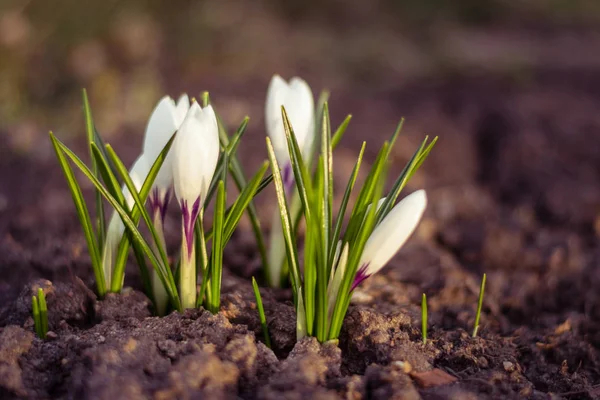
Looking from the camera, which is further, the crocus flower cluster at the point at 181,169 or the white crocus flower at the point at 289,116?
the white crocus flower at the point at 289,116

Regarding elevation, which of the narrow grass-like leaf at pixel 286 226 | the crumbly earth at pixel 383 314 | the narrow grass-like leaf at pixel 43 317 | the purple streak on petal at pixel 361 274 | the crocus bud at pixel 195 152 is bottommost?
the crumbly earth at pixel 383 314

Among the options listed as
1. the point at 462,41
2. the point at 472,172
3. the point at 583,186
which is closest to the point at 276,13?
the point at 462,41

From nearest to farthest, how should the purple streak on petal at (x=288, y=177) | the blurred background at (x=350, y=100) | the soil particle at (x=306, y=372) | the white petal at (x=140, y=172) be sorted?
the soil particle at (x=306, y=372) < the white petal at (x=140, y=172) < the purple streak on petal at (x=288, y=177) < the blurred background at (x=350, y=100)

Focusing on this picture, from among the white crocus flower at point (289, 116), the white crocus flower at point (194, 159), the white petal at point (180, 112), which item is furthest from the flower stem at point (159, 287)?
the white crocus flower at point (289, 116)

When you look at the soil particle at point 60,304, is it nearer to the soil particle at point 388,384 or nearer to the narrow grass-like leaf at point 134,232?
the narrow grass-like leaf at point 134,232

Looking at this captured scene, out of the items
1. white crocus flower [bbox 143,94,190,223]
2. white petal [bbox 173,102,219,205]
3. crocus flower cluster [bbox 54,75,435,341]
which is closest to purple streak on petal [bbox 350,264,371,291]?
crocus flower cluster [bbox 54,75,435,341]
